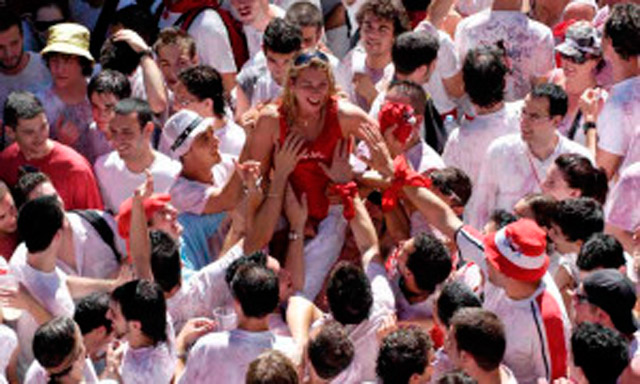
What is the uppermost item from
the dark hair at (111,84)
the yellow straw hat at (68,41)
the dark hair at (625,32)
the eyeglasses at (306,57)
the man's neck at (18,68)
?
the eyeglasses at (306,57)

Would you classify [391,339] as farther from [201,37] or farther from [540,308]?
[201,37]

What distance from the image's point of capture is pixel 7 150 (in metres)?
8.05

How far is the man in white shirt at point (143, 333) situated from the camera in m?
6.05

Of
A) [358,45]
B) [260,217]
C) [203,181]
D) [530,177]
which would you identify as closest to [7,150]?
[203,181]

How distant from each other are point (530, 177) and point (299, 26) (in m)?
1.93

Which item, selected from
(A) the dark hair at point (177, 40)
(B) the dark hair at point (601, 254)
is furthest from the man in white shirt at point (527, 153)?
(A) the dark hair at point (177, 40)

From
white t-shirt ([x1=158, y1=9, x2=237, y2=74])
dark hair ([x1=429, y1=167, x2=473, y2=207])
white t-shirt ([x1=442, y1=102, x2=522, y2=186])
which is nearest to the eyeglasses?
dark hair ([x1=429, y1=167, x2=473, y2=207])

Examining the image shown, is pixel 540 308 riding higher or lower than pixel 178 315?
higher

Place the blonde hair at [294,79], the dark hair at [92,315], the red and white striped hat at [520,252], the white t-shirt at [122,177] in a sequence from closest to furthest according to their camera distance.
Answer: the red and white striped hat at [520,252] → the dark hair at [92,315] → the blonde hair at [294,79] → the white t-shirt at [122,177]

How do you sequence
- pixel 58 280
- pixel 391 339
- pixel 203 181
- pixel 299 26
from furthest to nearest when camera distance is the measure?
pixel 299 26 → pixel 203 181 → pixel 58 280 → pixel 391 339

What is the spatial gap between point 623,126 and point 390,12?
171 centimetres

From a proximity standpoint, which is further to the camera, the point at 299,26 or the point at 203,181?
the point at 299,26

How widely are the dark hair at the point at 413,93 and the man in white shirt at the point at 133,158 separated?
4.26 ft

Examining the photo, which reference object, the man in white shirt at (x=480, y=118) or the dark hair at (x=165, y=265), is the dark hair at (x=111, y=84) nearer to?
the dark hair at (x=165, y=265)
